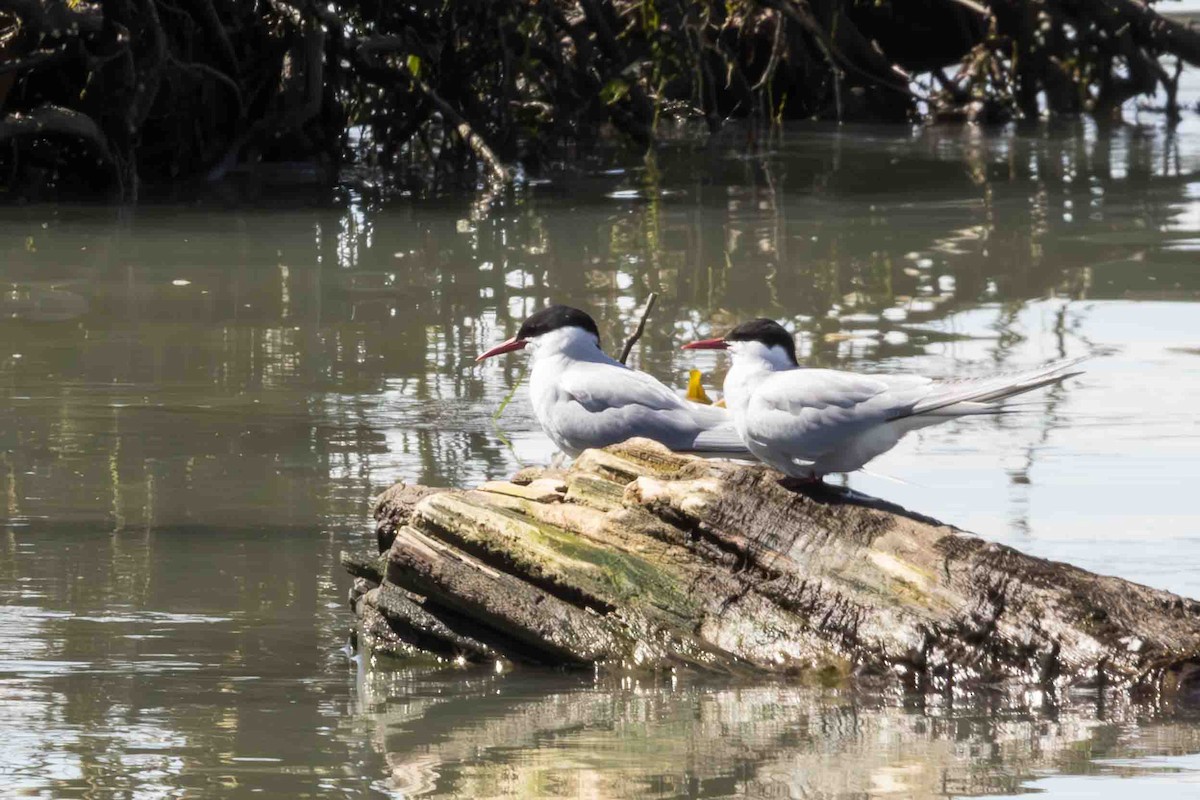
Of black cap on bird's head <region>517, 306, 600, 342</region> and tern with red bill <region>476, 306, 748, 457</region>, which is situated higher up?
black cap on bird's head <region>517, 306, 600, 342</region>

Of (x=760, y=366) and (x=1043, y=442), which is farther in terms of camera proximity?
(x=1043, y=442)

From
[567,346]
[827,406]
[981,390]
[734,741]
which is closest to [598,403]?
[567,346]

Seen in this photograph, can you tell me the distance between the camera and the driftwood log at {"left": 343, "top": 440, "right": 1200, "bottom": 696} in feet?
15.8

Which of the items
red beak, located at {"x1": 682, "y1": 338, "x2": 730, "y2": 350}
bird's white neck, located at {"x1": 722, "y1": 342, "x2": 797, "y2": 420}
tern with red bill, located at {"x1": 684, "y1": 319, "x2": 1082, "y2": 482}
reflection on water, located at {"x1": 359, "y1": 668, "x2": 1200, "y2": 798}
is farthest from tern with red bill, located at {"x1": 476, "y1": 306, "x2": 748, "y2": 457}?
reflection on water, located at {"x1": 359, "y1": 668, "x2": 1200, "y2": 798}

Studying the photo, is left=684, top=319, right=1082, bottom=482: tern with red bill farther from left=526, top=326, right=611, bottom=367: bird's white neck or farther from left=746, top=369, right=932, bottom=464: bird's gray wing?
left=526, top=326, right=611, bottom=367: bird's white neck

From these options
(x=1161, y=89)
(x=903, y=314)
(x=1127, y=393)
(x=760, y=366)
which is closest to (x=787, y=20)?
(x=1161, y=89)

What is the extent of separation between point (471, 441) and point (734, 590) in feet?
8.92

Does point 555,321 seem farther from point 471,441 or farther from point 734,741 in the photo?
point 734,741

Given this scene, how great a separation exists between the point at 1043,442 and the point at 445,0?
8529 millimetres

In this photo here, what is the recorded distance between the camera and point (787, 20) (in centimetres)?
1928

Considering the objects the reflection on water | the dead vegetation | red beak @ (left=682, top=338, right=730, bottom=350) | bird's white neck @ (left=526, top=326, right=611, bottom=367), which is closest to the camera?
the reflection on water

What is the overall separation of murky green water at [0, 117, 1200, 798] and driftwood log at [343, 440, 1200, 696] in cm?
11

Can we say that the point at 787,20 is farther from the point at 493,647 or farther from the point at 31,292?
the point at 493,647

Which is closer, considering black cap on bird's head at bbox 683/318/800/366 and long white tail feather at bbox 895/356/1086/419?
long white tail feather at bbox 895/356/1086/419
